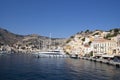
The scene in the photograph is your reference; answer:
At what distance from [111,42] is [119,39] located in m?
19.1

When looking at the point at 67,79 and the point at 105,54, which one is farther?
the point at 105,54

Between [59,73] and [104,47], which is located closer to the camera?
[59,73]

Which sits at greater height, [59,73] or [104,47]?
[104,47]

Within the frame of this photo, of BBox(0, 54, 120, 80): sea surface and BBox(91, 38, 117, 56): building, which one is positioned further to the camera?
BBox(91, 38, 117, 56): building

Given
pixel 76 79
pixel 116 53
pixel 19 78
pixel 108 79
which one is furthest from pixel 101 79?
pixel 116 53

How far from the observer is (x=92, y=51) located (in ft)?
615

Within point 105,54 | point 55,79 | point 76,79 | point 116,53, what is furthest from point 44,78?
point 105,54

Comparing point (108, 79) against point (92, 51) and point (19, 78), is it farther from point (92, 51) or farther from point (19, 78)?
point (92, 51)

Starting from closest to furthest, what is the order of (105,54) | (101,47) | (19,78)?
(19,78) → (105,54) → (101,47)

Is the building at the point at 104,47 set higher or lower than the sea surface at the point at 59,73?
higher

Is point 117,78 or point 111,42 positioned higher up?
point 111,42

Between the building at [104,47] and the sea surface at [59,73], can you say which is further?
the building at [104,47]

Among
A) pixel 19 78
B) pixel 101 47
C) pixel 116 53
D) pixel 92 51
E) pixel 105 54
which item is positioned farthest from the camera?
pixel 92 51

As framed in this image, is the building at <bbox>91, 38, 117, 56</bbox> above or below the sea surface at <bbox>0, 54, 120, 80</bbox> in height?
above
